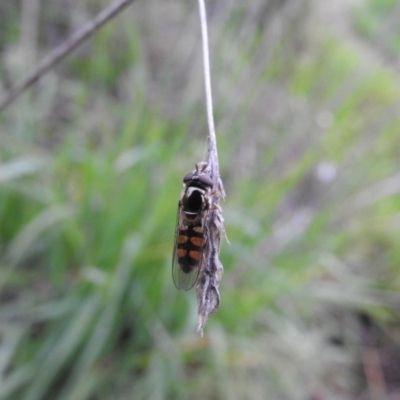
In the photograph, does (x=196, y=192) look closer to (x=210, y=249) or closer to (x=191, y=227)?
(x=191, y=227)

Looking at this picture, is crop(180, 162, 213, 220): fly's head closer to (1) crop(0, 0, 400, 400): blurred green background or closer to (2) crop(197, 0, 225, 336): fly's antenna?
(2) crop(197, 0, 225, 336): fly's antenna

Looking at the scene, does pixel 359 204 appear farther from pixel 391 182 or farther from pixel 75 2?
pixel 75 2

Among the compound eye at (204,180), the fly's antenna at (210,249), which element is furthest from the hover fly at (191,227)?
the fly's antenna at (210,249)

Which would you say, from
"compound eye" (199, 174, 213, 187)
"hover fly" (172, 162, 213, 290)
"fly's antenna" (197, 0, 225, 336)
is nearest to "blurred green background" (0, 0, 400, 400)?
"hover fly" (172, 162, 213, 290)

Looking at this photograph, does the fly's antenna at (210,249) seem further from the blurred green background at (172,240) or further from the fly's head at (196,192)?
the blurred green background at (172,240)

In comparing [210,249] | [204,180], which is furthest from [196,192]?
[210,249]
